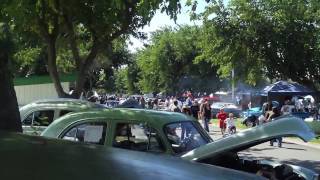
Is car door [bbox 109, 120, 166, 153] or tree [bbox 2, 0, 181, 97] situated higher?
tree [bbox 2, 0, 181, 97]

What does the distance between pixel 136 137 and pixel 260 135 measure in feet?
7.56

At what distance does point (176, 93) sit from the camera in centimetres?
6488

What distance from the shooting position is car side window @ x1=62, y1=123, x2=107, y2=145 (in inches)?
271

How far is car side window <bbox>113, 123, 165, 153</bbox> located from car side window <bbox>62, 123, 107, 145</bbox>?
0.60ft

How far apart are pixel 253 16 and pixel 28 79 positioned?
11.9 meters

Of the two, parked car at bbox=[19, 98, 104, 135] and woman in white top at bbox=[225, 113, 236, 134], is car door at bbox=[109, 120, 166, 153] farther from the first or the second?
woman in white top at bbox=[225, 113, 236, 134]

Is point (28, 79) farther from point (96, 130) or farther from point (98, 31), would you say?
point (96, 130)

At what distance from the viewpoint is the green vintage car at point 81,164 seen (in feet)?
5.47

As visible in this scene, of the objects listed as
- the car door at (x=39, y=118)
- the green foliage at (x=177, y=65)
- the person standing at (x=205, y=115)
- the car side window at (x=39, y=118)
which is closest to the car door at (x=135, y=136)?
the car door at (x=39, y=118)

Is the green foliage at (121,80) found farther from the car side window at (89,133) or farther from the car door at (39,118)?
the car side window at (89,133)

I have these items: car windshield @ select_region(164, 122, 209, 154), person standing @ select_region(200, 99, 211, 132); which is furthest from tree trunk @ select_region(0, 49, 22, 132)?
person standing @ select_region(200, 99, 211, 132)

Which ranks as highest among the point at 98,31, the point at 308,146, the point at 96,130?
the point at 98,31

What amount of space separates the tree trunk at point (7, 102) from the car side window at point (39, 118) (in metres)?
7.23

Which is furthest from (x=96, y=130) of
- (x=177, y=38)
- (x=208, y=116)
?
(x=177, y=38)
